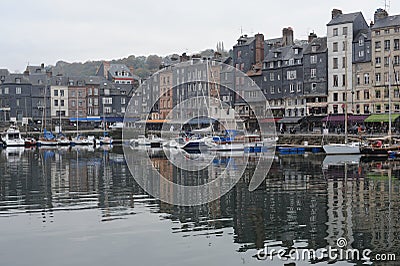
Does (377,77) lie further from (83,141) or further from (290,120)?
(83,141)

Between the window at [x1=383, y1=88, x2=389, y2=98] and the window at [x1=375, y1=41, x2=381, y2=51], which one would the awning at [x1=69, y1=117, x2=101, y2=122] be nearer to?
the window at [x1=375, y1=41, x2=381, y2=51]

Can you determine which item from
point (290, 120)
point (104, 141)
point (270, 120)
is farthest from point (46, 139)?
point (290, 120)

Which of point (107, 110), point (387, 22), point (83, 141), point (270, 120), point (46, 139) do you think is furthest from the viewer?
point (107, 110)

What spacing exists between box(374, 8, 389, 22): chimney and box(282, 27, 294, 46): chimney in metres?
15.5

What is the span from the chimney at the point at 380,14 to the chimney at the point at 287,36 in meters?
15.5

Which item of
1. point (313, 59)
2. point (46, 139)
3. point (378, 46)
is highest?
point (378, 46)

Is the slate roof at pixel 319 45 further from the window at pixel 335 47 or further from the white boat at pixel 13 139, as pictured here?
the white boat at pixel 13 139

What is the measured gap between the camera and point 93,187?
28766mm

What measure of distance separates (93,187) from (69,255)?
46.6ft

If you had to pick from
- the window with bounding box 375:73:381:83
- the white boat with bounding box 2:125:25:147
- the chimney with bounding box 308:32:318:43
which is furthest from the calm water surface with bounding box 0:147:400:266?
the white boat with bounding box 2:125:25:147

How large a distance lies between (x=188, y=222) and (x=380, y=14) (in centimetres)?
5374

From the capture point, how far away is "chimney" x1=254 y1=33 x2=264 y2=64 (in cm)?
8000

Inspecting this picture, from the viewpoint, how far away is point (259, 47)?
8056cm

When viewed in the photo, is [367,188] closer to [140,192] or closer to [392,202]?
[392,202]
